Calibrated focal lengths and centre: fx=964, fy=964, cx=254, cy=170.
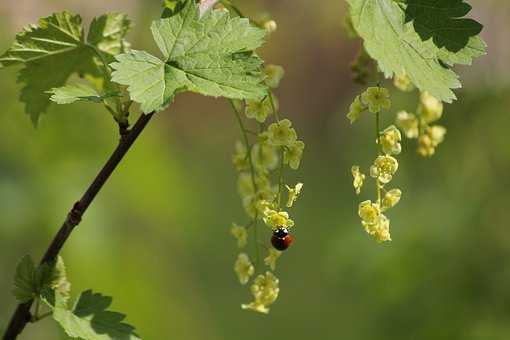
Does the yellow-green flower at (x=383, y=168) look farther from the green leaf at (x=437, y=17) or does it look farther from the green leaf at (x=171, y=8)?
the green leaf at (x=171, y=8)

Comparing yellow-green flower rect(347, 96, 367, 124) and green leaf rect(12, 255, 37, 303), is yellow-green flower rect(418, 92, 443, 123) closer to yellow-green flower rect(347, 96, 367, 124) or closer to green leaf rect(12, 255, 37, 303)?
yellow-green flower rect(347, 96, 367, 124)

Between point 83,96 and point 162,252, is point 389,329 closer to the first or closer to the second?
point 162,252

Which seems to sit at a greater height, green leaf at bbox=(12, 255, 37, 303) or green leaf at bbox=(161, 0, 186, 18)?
green leaf at bbox=(161, 0, 186, 18)

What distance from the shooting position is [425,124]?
170cm

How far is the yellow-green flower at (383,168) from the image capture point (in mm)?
1460

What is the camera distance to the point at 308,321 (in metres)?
5.86

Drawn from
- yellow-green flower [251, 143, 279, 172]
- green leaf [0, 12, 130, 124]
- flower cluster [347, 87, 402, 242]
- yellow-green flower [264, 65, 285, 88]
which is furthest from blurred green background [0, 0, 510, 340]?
flower cluster [347, 87, 402, 242]

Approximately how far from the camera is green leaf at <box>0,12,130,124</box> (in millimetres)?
1539

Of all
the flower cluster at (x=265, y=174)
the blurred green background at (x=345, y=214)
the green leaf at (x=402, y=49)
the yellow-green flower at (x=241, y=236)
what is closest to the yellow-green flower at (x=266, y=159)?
the flower cluster at (x=265, y=174)

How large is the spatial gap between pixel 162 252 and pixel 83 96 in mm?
3636

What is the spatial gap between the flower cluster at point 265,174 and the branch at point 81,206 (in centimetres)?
21

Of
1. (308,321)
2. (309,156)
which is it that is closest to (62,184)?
(308,321)

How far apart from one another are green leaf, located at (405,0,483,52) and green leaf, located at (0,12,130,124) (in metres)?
0.49

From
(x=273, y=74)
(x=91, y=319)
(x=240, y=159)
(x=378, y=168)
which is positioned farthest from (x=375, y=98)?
(x=91, y=319)
